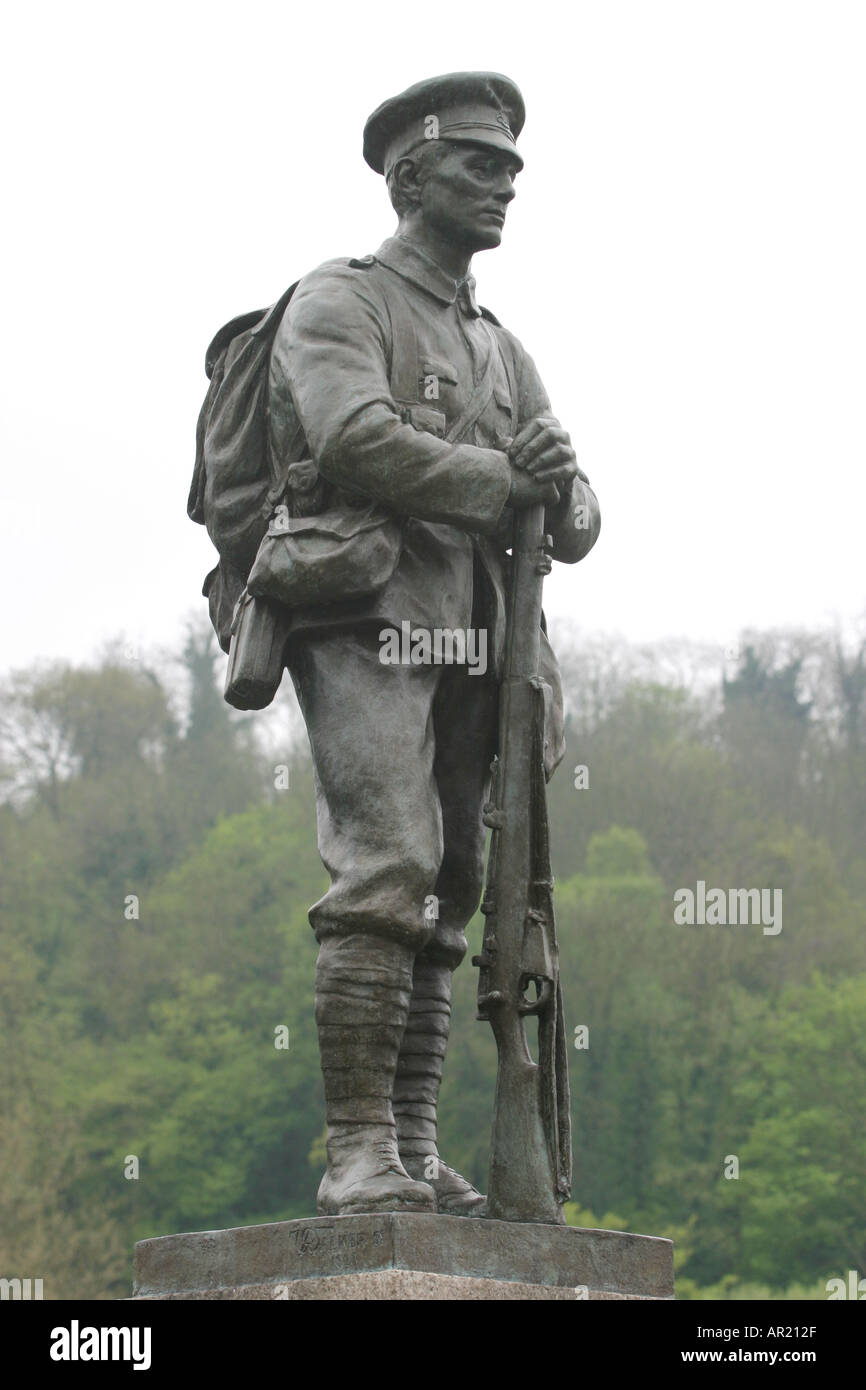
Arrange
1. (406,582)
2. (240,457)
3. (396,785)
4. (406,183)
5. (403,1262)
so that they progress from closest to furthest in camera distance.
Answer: (403,1262) < (396,785) < (406,582) < (240,457) < (406,183)

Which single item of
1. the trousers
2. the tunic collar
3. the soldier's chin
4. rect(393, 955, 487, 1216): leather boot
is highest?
the soldier's chin

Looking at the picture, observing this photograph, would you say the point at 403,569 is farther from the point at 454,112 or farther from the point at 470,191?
the point at 454,112

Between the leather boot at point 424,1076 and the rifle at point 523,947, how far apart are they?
255mm

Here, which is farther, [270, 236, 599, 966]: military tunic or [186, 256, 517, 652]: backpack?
[186, 256, 517, 652]: backpack

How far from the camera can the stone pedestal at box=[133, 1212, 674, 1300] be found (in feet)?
19.5

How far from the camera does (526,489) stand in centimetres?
708

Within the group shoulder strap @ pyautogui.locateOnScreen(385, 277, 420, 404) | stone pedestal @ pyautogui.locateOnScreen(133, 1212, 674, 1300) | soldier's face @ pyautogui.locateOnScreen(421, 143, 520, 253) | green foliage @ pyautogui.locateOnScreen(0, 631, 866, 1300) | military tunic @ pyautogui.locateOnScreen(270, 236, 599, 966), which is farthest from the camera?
green foliage @ pyautogui.locateOnScreen(0, 631, 866, 1300)

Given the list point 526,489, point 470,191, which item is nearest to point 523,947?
point 526,489

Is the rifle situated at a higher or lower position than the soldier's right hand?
lower

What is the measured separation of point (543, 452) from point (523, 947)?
1.58 meters

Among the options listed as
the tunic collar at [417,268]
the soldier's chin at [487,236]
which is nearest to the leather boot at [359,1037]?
the tunic collar at [417,268]

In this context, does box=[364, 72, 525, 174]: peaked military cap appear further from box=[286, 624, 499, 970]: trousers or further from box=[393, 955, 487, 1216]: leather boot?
box=[393, 955, 487, 1216]: leather boot

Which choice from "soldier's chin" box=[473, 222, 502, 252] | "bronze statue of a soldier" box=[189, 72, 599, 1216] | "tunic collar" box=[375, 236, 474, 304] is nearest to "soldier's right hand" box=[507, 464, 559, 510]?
"bronze statue of a soldier" box=[189, 72, 599, 1216]

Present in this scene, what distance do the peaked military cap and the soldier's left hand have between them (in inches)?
37.3
